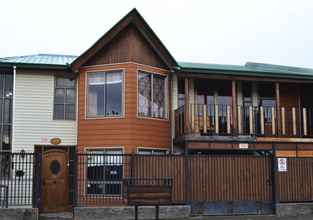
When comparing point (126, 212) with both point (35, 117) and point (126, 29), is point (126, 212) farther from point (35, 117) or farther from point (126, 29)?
point (126, 29)

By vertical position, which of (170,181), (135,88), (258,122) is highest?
(135,88)

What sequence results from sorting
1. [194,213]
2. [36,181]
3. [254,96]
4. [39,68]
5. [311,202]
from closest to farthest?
[36,181]
[194,213]
[311,202]
[39,68]
[254,96]

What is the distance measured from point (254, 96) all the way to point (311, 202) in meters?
5.63

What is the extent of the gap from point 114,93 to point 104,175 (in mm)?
3499

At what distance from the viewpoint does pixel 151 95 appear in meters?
18.0

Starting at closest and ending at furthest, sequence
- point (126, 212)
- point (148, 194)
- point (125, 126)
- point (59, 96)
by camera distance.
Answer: point (148, 194) < point (126, 212) < point (125, 126) < point (59, 96)

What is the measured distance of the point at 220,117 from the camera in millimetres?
18609

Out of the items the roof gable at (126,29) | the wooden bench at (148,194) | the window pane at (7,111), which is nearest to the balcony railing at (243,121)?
the roof gable at (126,29)

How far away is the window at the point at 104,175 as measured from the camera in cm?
1556

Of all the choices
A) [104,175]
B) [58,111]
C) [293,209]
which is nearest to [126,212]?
[104,175]

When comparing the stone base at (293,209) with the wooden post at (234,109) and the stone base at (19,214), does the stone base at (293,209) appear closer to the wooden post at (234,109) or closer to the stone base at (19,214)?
the wooden post at (234,109)

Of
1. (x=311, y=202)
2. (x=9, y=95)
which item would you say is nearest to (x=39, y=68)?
(x=9, y=95)

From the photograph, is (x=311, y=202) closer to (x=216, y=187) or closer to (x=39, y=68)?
(x=216, y=187)

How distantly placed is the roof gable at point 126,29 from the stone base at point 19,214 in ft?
19.5
